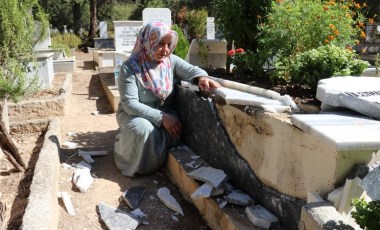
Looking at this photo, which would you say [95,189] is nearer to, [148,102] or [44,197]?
[44,197]

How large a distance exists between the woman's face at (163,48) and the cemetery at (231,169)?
1.20 feet

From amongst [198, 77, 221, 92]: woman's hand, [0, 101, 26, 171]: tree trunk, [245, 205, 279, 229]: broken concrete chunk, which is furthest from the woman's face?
[245, 205, 279, 229]: broken concrete chunk

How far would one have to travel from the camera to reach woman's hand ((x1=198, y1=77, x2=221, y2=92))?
10.2ft

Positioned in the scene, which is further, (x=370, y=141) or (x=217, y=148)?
(x=217, y=148)

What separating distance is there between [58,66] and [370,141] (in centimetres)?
976

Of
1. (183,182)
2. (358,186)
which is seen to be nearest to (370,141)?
(358,186)

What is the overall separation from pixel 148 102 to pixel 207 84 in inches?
28.1

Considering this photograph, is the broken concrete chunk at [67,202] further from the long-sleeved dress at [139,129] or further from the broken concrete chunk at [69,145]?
the broken concrete chunk at [69,145]

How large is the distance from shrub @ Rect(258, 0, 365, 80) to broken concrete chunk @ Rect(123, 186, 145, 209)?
1705 mm

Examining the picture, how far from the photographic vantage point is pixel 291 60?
11.2ft

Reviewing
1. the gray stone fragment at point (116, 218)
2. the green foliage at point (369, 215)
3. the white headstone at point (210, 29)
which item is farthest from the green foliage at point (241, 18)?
the white headstone at point (210, 29)

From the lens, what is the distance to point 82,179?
326 cm

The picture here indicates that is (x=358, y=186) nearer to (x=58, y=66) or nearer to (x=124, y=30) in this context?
(x=124, y=30)

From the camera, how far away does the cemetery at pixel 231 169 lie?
1622 mm
